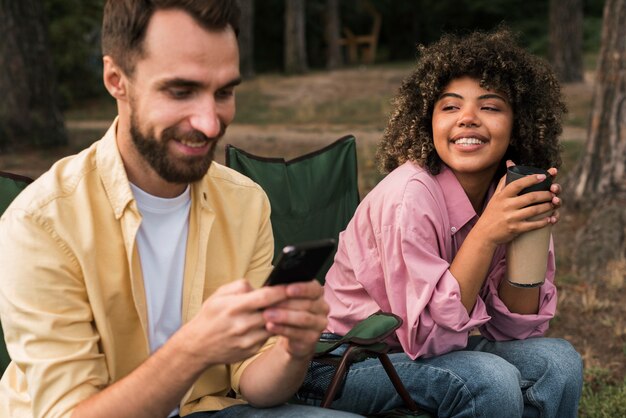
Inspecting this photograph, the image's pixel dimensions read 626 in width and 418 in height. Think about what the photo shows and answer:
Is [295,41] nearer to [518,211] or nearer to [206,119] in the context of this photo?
[518,211]

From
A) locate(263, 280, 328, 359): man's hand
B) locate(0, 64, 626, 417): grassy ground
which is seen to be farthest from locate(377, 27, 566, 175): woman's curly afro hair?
locate(0, 64, 626, 417): grassy ground

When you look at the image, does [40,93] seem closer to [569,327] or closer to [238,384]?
[569,327]

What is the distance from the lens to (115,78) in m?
2.00

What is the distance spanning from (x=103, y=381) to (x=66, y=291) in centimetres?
23

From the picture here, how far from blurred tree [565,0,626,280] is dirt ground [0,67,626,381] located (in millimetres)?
178

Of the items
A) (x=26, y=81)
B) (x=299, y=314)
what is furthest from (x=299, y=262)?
(x=26, y=81)

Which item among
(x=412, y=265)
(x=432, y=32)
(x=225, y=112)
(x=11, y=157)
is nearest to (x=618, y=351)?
(x=412, y=265)

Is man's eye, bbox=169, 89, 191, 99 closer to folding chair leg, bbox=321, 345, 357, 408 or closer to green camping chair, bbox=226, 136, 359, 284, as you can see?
folding chair leg, bbox=321, 345, 357, 408

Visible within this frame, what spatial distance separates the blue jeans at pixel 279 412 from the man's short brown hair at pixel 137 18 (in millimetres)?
862

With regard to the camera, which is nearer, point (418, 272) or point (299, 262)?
point (299, 262)

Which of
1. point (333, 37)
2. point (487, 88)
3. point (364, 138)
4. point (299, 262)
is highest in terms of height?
point (487, 88)

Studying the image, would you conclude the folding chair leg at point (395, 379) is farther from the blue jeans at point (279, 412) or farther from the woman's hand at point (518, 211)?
the woman's hand at point (518, 211)

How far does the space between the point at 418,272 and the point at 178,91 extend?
0.98m

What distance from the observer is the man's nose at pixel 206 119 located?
193cm
